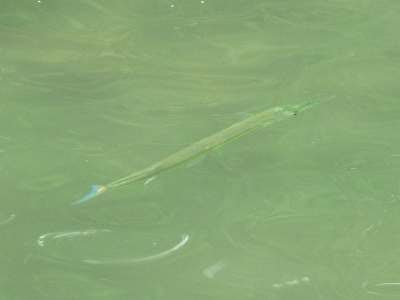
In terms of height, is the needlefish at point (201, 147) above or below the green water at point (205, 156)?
above

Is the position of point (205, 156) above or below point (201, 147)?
below

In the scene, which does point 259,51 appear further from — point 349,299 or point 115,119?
point 349,299

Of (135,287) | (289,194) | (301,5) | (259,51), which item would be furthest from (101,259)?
(301,5)

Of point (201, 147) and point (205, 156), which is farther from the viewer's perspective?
point (205, 156)

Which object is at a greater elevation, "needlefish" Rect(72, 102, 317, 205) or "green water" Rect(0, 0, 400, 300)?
"needlefish" Rect(72, 102, 317, 205)
